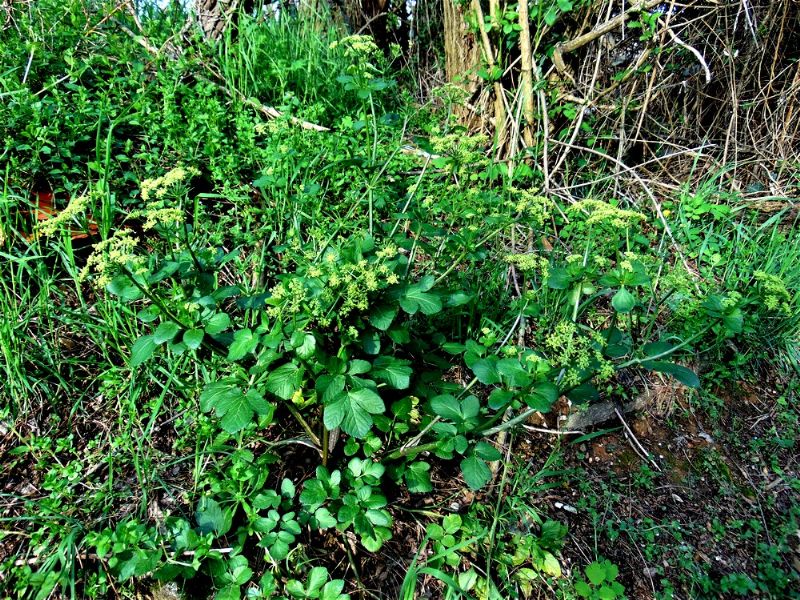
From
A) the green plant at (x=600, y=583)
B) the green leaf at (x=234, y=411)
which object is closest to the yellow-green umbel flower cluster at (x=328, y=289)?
the green leaf at (x=234, y=411)

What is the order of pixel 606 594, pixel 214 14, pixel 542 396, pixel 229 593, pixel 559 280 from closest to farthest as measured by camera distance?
1. pixel 542 396
2. pixel 229 593
3. pixel 559 280
4. pixel 606 594
5. pixel 214 14

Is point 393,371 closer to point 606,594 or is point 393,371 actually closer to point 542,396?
point 542,396

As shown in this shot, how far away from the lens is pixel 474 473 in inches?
54.6

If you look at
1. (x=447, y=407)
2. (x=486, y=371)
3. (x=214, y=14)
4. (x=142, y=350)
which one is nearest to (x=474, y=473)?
(x=447, y=407)

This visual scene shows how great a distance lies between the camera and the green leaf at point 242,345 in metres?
1.33

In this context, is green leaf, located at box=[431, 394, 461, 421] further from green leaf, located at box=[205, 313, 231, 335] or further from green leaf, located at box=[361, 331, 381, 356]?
green leaf, located at box=[205, 313, 231, 335]

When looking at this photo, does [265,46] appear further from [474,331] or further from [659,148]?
[659,148]

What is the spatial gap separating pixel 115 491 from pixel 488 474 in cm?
124

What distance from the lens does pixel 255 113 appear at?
114 inches

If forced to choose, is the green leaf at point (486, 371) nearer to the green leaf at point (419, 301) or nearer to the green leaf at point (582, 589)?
the green leaf at point (419, 301)

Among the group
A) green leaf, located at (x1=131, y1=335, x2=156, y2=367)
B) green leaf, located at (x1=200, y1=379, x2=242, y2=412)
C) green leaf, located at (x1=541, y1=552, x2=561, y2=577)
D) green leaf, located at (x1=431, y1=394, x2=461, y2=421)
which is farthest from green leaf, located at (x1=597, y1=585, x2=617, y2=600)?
green leaf, located at (x1=131, y1=335, x2=156, y2=367)

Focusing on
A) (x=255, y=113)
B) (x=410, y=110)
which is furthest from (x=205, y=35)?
(x=410, y=110)

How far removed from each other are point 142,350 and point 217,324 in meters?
0.21

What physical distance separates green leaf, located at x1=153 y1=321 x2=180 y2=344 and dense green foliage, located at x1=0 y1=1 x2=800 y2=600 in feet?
0.15
